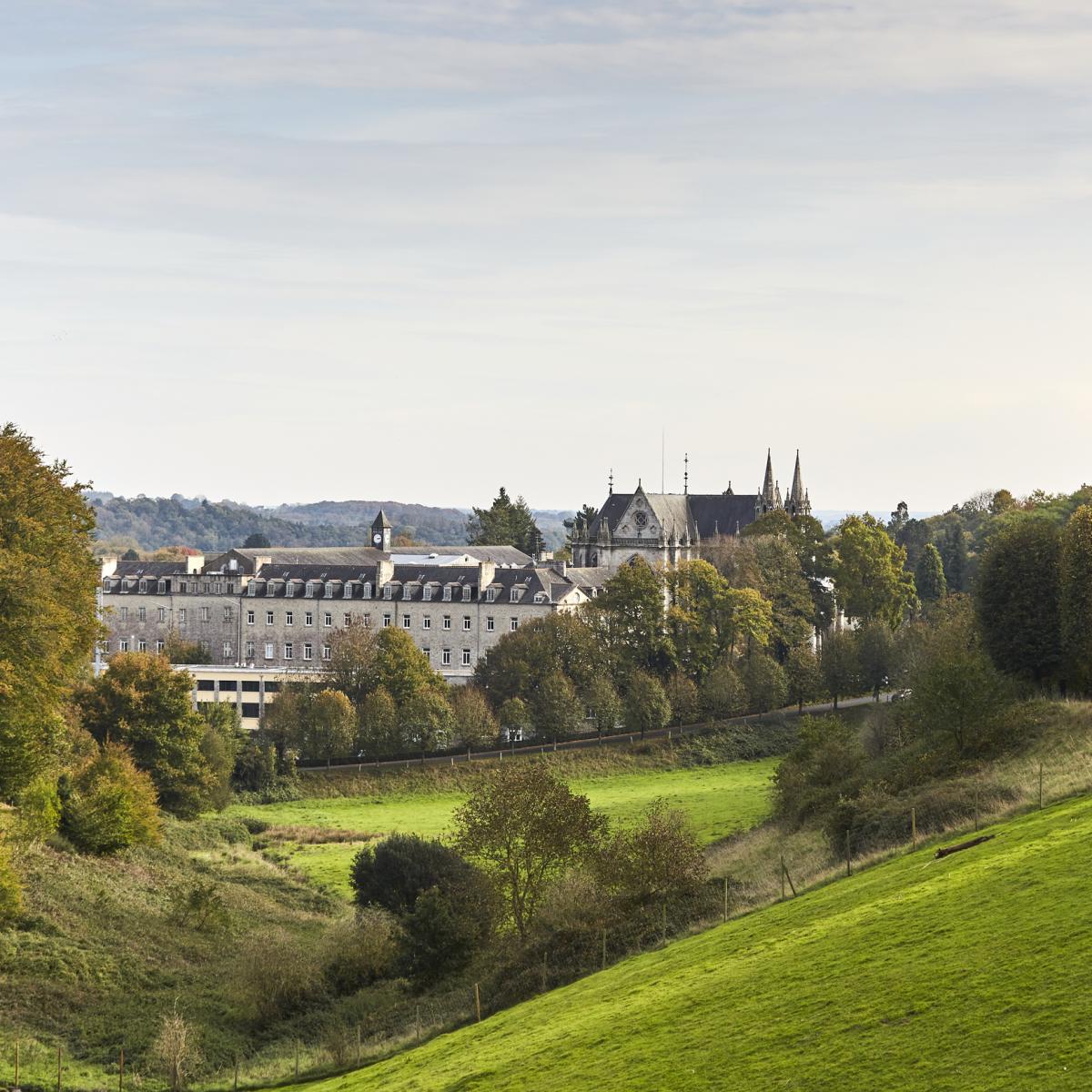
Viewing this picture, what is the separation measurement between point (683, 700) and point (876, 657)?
40.5ft

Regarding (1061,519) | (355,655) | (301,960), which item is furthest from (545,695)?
(301,960)

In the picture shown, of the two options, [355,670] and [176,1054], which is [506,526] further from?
Answer: [176,1054]

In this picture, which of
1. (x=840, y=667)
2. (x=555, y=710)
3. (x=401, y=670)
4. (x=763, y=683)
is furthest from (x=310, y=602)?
(x=840, y=667)

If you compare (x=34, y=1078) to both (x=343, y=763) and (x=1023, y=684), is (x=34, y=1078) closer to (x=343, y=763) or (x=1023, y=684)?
(x=1023, y=684)

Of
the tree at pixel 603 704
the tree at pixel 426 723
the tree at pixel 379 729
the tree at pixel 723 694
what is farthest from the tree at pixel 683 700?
the tree at pixel 379 729

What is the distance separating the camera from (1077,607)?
56188 mm

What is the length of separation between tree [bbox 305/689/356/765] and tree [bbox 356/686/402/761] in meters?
0.55

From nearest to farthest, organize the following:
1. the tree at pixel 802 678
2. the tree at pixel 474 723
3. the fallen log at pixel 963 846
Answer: the fallen log at pixel 963 846 → the tree at pixel 474 723 → the tree at pixel 802 678

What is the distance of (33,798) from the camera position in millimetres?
48312

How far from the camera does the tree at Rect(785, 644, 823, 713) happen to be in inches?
3644

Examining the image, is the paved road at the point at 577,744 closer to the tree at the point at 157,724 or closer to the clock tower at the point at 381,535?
the tree at the point at 157,724

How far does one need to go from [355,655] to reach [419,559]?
1057 inches

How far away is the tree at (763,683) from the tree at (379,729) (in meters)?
20.8

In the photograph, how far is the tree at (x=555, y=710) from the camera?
280 ft
